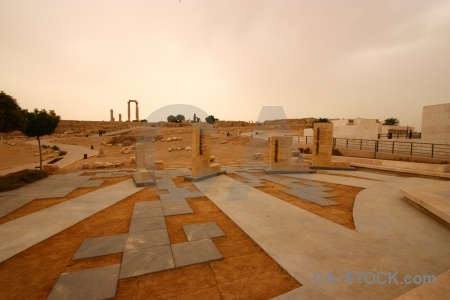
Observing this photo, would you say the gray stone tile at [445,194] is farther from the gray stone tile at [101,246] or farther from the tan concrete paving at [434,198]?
the gray stone tile at [101,246]

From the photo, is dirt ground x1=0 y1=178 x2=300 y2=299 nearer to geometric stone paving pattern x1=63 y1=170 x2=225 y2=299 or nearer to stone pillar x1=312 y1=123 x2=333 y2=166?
geometric stone paving pattern x1=63 y1=170 x2=225 y2=299

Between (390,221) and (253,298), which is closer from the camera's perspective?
(253,298)

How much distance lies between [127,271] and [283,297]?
2142 millimetres

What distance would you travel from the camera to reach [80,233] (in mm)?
4328

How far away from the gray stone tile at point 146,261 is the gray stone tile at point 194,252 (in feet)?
0.37

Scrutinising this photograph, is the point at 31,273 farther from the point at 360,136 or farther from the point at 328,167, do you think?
the point at 360,136

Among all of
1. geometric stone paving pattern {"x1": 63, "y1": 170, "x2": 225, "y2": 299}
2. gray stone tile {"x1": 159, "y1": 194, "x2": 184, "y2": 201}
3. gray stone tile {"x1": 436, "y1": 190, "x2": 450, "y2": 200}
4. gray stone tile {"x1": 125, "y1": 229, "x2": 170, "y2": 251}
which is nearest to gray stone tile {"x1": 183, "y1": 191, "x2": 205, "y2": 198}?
gray stone tile {"x1": 159, "y1": 194, "x2": 184, "y2": 201}

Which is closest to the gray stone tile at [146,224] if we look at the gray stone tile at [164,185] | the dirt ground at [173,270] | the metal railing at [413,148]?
the dirt ground at [173,270]

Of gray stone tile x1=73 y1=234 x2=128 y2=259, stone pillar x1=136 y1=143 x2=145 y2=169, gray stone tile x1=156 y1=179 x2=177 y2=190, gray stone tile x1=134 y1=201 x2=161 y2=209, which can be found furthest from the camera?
stone pillar x1=136 y1=143 x2=145 y2=169

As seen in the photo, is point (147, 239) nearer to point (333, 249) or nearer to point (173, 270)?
point (173, 270)

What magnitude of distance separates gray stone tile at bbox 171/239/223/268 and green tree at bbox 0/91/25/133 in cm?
1210

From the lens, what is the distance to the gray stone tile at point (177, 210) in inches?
213

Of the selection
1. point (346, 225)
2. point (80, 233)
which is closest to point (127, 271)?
point (80, 233)

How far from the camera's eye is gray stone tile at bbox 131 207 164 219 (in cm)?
519
